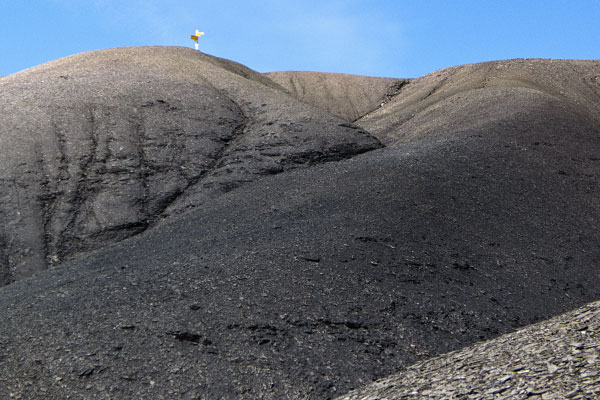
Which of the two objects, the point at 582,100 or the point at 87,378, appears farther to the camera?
the point at 582,100

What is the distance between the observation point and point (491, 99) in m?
12.0

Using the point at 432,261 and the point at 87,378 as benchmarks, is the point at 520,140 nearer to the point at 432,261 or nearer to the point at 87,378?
the point at 432,261

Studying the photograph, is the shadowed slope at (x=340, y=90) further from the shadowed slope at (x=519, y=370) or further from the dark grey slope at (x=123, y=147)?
the shadowed slope at (x=519, y=370)

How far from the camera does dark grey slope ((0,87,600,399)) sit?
159 inches

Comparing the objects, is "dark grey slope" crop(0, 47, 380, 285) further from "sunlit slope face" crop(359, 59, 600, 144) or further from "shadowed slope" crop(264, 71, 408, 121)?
"shadowed slope" crop(264, 71, 408, 121)

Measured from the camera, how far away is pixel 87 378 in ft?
13.0

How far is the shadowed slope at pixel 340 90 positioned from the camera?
1825 cm

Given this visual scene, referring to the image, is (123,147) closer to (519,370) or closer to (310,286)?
(310,286)

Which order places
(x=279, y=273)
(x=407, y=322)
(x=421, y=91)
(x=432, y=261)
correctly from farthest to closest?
(x=421, y=91) < (x=432, y=261) < (x=279, y=273) < (x=407, y=322)

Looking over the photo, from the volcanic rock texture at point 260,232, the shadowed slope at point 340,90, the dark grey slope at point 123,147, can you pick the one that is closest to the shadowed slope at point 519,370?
the volcanic rock texture at point 260,232

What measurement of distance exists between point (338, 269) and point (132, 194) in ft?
13.0

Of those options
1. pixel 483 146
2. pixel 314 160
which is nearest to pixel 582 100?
pixel 483 146

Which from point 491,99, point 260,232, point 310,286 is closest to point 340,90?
point 491,99

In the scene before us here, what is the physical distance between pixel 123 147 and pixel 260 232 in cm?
387
